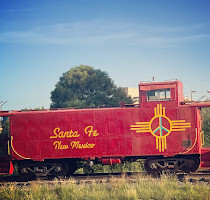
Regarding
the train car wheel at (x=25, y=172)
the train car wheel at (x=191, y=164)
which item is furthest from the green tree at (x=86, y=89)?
the train car wheel at (x=191, y=164)

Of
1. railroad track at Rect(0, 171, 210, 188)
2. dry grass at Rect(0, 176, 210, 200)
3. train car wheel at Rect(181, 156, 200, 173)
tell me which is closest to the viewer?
dry grass at Rect(0, 176, 210, 200)

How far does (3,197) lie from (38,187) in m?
1.53

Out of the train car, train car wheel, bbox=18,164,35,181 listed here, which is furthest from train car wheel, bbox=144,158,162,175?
train car wheel, bbox=18,164,35,181

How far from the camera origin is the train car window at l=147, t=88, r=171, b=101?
603 inches

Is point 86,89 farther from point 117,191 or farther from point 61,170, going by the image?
point 117,191

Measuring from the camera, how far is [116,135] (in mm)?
15289

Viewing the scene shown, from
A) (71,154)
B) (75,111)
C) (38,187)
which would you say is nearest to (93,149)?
(71,154)

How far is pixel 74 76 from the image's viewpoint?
53.2 metres

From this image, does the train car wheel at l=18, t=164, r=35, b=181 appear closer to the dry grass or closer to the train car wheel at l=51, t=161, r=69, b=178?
the train car wheel at l=51, t=161, r=69, b=178

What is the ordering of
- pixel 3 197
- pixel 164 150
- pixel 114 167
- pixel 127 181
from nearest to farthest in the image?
pixel 3 197, pixel 127 181, pixel 164 150, pixel 114 167

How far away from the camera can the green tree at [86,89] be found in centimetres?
4953

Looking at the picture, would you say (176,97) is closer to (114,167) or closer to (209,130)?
(114,167)

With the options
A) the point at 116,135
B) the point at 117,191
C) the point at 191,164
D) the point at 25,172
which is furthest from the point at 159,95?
the point at 25,172

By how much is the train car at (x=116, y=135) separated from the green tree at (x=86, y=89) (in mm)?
32030
